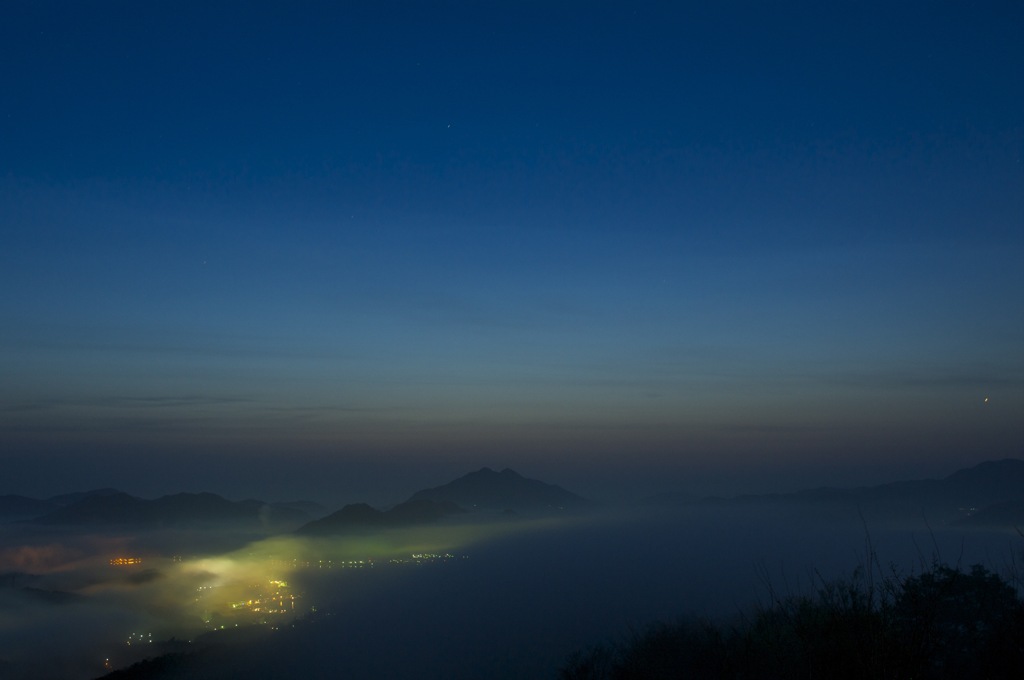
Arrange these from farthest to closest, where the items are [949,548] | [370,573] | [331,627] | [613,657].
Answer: [370,573], [949,548], [331,627], [613,657]

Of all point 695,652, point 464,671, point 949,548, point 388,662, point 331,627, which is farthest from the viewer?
point 949,548

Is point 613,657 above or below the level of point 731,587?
above

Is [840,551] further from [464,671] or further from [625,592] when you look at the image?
[464,671]

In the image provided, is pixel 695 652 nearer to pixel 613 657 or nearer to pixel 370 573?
pixel 613 657

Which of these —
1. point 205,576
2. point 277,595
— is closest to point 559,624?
point 277,595

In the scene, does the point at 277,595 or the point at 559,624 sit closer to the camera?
the point at 559,624

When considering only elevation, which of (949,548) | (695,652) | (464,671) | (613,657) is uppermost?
(695,652)
